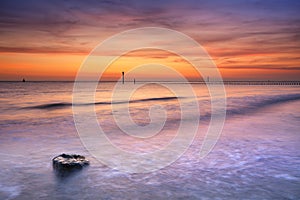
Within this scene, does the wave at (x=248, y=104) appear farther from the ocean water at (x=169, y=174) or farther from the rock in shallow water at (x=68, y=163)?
the rock in shallow water at (x=68, y=163)

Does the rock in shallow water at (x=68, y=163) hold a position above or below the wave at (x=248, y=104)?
above

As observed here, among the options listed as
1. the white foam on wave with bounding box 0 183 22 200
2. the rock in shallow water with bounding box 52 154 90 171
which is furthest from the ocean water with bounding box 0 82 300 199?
the rock in shallow water with bounding box 52 154 90 171

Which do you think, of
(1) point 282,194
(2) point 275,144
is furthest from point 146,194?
(2) point 275,144

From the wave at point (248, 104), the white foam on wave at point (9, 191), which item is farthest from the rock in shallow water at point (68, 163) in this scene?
the wave at point (248, 104)

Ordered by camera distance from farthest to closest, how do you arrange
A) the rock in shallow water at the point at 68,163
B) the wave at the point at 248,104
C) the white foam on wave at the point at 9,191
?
the wave at the point at 248,104 → the rock in shallow water at the point at 68,163 → the white foam on wave at the point at 9,191

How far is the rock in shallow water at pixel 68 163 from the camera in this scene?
246 inches

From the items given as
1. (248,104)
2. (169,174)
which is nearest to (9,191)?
A: (169,174)

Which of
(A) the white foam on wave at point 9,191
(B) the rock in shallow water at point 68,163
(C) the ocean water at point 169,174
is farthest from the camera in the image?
(B) the rock in shallow water at point 68,163

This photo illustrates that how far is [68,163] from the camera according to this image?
248 inches

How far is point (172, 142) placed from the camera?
9.81 m

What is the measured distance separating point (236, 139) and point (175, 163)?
3.97 m

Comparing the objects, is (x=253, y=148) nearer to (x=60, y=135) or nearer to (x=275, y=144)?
(x=275, y=144)

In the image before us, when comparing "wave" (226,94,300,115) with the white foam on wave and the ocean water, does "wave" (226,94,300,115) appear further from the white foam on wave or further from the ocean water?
the white foam on wave

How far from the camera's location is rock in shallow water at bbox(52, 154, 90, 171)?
624 centimetres
